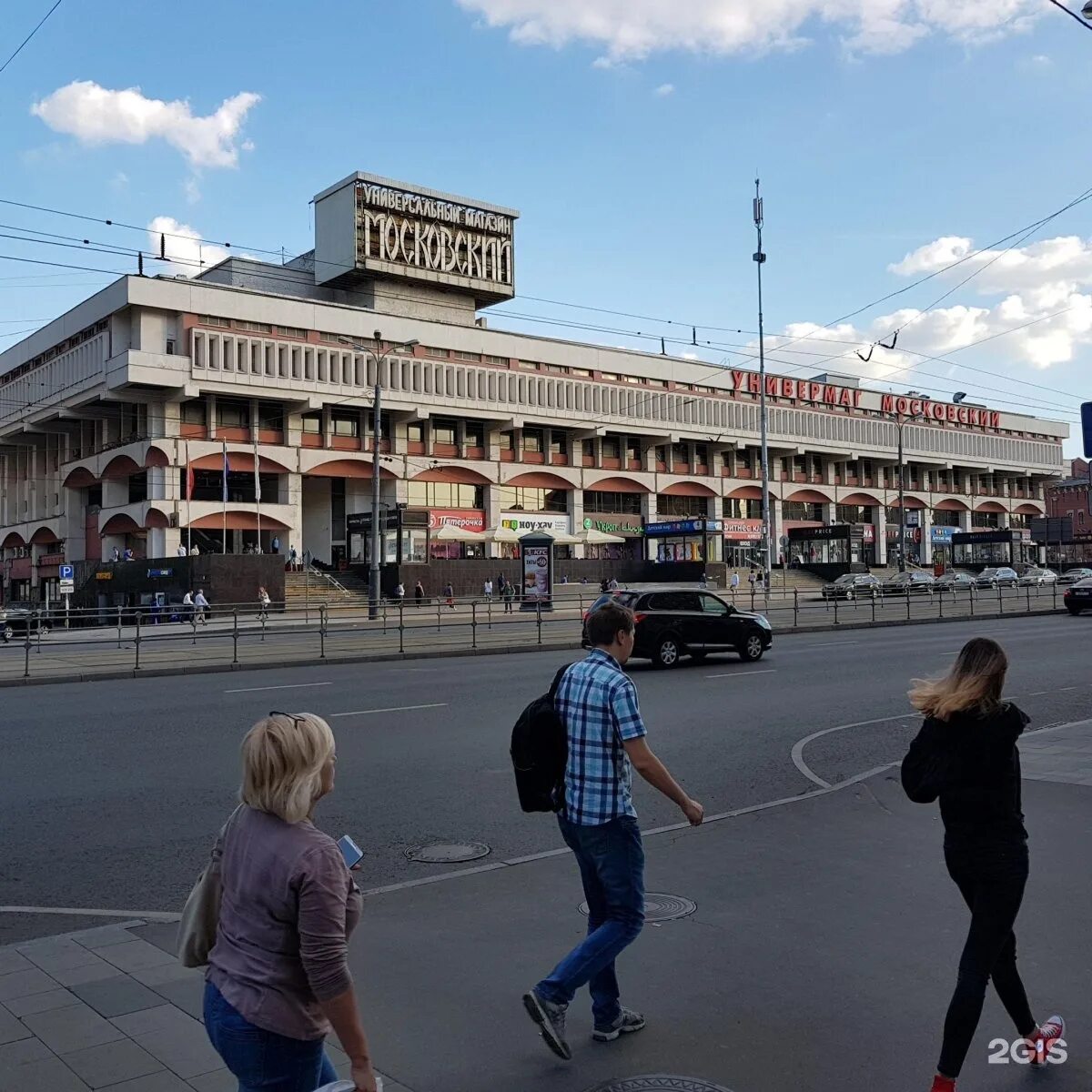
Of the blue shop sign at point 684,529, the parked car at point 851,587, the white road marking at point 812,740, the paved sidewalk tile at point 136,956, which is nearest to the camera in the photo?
the paved sidewalk tile at point 136,956

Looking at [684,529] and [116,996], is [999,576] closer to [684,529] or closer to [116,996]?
[684,529]

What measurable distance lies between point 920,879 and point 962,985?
2.80 m

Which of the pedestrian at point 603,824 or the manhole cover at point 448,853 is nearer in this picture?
the pedestrian at point 603,824

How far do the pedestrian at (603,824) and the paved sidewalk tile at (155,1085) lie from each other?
4.28 feet

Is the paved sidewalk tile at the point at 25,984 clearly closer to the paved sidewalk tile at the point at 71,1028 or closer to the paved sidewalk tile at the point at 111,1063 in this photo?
the paved sidewalk tile at the point at 71,1028

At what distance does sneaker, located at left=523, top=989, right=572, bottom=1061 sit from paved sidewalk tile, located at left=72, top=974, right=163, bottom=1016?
1.65 m

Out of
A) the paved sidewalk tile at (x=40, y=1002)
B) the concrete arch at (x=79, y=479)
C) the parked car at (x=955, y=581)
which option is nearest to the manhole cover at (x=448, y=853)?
the paved sidewalk tile at (x=40, y=1002)

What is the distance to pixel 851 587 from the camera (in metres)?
47.1

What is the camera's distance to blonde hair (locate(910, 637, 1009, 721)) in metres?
4.04

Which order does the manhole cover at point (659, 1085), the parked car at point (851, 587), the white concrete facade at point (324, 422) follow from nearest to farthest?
the manhole cover at point (659, 1085), the parked car at point (851, 587), the white concrete facade at point (324, 422)

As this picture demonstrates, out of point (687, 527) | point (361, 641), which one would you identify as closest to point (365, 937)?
point (361, 641)

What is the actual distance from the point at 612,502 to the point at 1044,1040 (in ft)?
244

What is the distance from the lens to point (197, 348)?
191 ft

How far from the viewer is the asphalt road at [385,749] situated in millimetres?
7594
